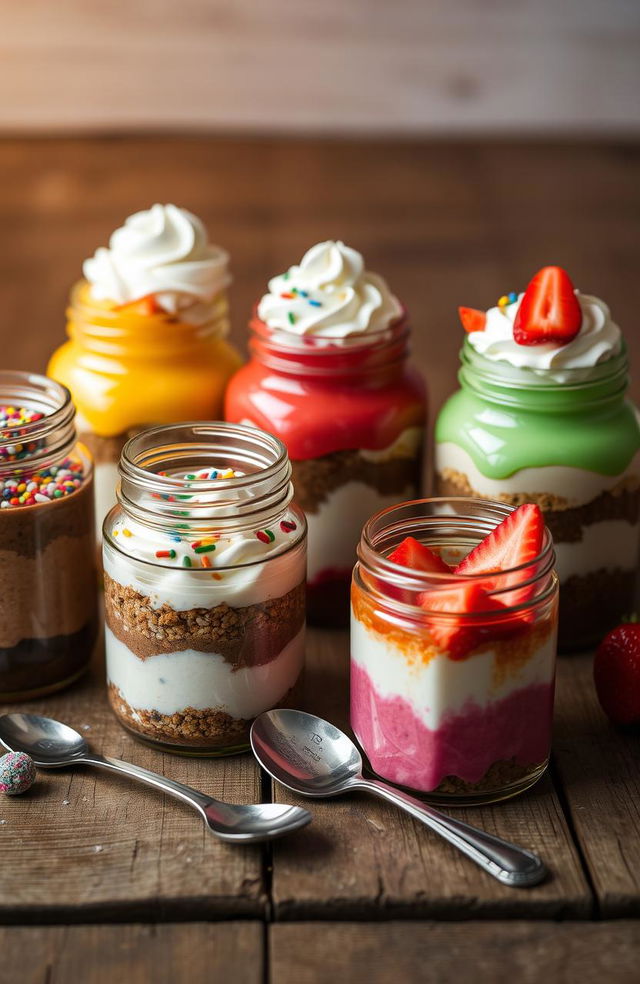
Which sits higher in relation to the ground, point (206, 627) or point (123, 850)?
point (206, 627)

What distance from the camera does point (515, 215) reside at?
125 inches

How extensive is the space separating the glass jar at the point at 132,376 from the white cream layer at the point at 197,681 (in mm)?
362

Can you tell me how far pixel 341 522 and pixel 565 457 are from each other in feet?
0.96

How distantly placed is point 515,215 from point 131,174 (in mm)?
1106

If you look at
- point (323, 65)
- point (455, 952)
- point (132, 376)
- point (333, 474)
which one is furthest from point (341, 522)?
point (323, 65)

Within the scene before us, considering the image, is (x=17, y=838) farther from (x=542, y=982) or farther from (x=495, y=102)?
(x=495, y=102)

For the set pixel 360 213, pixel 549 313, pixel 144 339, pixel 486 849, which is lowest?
pixel 360 213

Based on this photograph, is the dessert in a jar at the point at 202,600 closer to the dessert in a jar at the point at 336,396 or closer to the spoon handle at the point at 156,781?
the spoon handle at the point at 156,781

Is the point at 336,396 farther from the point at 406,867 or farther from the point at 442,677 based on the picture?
the point at 406,867

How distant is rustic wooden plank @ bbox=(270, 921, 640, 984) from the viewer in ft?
3.31

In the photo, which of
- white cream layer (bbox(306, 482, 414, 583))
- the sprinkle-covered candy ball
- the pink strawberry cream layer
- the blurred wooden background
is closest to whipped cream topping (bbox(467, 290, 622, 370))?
white cream layer (bbox(306, 482, 414, 583))

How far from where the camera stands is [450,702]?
1150mm

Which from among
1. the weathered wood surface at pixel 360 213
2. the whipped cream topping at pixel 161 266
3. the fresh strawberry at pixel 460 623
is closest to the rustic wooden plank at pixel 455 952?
the fresh strawberry at pixel 460 623

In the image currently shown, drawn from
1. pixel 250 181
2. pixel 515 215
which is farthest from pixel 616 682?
pixel 250 181
